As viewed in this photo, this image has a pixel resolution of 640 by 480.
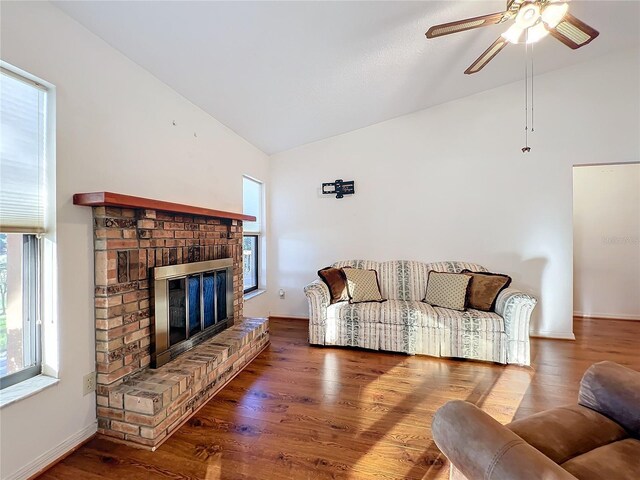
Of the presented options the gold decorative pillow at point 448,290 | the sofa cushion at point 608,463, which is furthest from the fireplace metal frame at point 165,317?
the gold decorative pillow at point 448,290

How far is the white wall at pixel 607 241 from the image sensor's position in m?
4.07

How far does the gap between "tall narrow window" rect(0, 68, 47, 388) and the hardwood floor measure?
0.67 meters

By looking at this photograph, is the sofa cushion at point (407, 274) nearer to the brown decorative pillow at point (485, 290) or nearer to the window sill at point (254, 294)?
the brown decorative pillow at point (485, 290)

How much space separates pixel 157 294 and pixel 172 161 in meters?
1.13

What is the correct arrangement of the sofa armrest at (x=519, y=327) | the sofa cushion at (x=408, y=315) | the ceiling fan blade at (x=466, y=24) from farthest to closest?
the sofa cushion at (x=408, y=315) → the sofa armrest at (x=519, y=327) → the ceiling fan blade at (x=466, y=24)

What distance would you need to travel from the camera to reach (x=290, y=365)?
2.68m

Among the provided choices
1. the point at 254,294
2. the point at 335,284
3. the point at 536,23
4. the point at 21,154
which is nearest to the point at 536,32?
the point at 536,23

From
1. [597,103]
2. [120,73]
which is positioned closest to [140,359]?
[120,73]

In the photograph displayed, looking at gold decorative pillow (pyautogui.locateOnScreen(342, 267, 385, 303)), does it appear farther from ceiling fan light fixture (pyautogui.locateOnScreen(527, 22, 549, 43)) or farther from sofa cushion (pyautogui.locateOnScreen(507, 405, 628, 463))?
ceiling fan light fixture (pyautogui.locateOnScreen(527, 22, 549, 43))

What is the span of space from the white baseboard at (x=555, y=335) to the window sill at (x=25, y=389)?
4656 millimetres

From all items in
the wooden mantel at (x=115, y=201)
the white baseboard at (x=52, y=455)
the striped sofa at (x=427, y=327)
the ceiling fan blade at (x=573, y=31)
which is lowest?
the white baseboard at (x=52, y=455)

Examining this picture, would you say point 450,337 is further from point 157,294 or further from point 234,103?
point 234,103

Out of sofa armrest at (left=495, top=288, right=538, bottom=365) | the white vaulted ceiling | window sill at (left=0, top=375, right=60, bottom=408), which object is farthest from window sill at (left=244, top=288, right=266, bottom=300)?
sofa armrest at (left=495, top=288, right=538, bottom=365)

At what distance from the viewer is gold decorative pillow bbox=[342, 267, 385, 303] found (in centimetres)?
336
